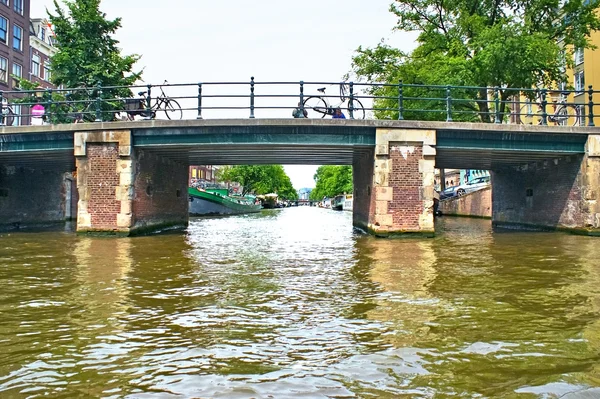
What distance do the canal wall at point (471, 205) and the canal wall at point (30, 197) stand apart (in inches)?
931

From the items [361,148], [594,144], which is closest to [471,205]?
[594,144]

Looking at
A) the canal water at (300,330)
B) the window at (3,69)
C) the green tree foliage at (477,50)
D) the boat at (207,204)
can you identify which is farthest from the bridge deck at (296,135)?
the window at (3,69)

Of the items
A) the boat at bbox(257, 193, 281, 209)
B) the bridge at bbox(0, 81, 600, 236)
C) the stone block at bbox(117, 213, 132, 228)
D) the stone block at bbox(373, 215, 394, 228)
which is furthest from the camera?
the boat at bbox(257, 193, 281, 209)

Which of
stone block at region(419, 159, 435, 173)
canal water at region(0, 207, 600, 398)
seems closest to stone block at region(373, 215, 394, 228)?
stone block at region(419, 159, 435, 173)

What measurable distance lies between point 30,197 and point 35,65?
2557 centimetres

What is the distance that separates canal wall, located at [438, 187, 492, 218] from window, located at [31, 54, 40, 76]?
118ft

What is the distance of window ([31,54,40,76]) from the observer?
41438 millimetres

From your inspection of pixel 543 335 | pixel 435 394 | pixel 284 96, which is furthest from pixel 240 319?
pixel 284 96

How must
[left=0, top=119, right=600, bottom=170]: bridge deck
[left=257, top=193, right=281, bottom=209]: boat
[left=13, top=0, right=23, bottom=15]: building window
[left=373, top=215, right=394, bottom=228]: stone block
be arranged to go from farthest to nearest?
[left=257, top=193, right=281, bottom=209]: boat → [left=13, top=0, right=23, bottom=15]: building window → [left=0, top=119, right=600, bottom=170]: bridge deck → [left=373, top=215, right=394, bottom=228]: stone block

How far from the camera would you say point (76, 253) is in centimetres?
1044

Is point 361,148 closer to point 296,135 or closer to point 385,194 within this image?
point 385,194

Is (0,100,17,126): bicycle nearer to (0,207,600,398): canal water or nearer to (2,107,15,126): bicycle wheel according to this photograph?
(2,107,15,126): bicycle wheel

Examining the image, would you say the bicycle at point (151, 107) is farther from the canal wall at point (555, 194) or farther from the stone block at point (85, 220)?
the canal wall at point (555, 194)

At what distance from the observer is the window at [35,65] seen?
4144cm
